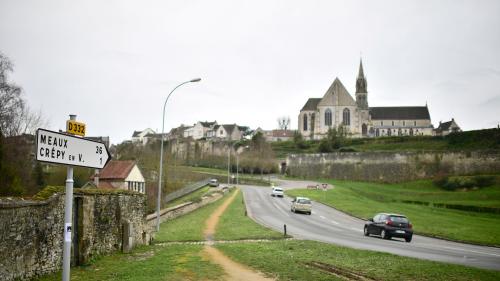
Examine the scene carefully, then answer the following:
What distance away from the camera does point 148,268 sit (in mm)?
12617

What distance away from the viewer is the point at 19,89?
149ft

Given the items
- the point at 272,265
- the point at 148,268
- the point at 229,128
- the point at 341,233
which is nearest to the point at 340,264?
the point at 272,265

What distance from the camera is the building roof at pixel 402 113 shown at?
157 meters

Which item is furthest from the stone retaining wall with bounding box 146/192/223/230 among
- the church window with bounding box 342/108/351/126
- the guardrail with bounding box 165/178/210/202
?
the church window with bounding box 342/108/351/126

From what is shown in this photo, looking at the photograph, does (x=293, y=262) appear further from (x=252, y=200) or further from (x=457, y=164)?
(x=457, y=164)

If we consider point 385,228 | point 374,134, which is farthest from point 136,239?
point 374,134

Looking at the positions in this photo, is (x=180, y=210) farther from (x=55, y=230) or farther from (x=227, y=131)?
(x=227, y=131)

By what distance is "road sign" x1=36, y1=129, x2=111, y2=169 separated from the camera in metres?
6.69

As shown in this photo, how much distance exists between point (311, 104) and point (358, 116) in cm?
1844

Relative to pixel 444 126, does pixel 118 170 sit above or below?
below

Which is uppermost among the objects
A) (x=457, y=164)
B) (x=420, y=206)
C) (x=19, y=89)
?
(x=19, y=89)

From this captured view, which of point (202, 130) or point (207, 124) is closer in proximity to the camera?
point (202, 130)

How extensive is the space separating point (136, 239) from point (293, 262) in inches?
251

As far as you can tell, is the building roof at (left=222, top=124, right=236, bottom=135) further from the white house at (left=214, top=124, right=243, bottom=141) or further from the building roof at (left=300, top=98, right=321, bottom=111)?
the building roof at (left=300, top=98, right=321, bottom=111)
